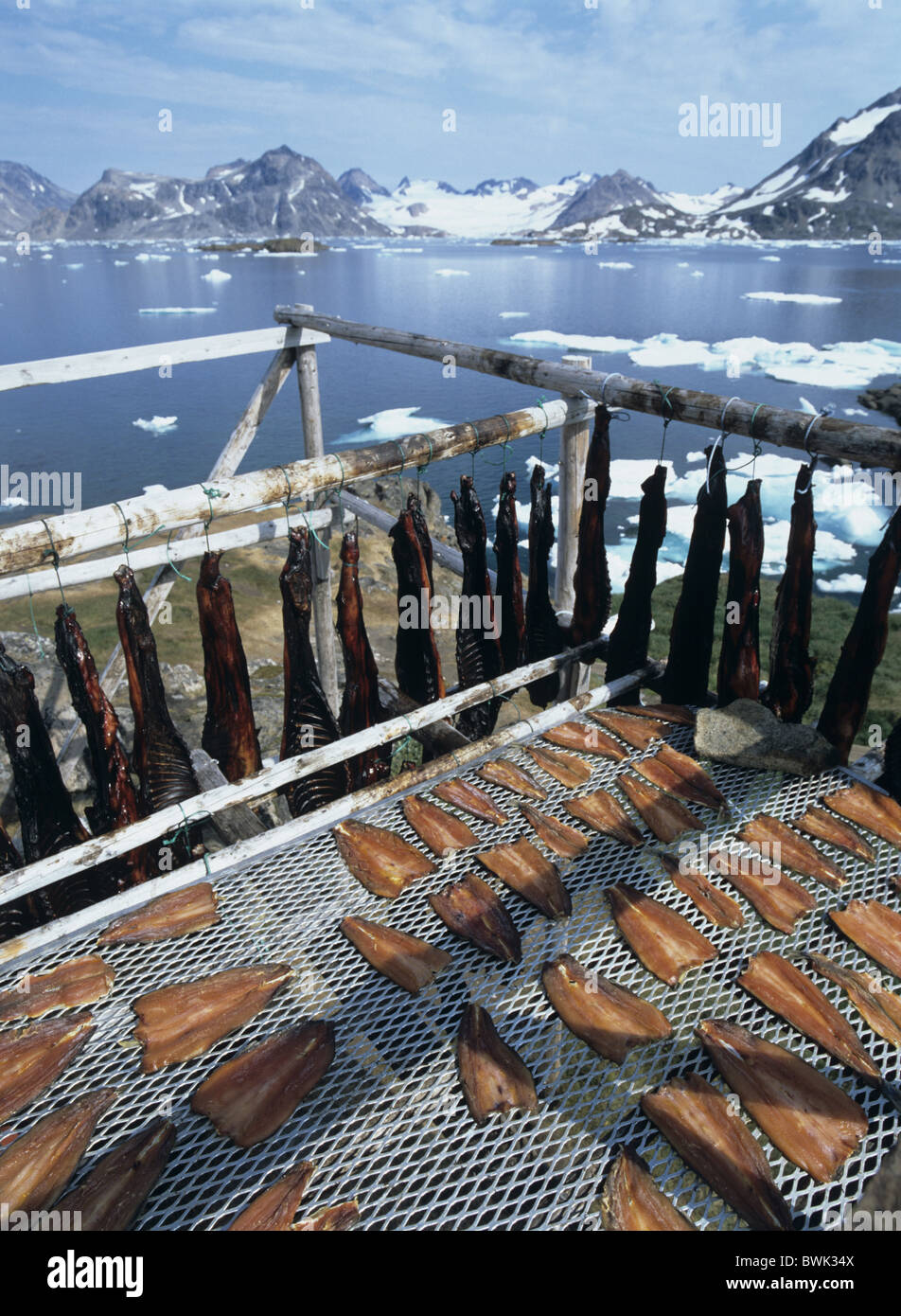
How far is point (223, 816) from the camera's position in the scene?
150 inches

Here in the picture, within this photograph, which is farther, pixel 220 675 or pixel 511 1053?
pixel 220 675

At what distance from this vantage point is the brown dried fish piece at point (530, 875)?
2.71 metres

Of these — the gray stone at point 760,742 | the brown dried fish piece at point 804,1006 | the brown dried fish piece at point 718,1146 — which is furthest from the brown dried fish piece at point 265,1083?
the gray stone at point 760,742

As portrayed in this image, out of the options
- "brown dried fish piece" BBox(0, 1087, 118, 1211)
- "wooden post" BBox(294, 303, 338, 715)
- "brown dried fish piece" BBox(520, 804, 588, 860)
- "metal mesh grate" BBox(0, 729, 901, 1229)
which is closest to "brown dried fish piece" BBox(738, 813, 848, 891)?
"metal mesh grate" BBox(0, 729, 901, 1229)

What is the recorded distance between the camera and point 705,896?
2.73m

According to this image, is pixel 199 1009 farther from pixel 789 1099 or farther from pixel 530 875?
pixel 789 1099

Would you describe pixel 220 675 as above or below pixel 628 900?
above

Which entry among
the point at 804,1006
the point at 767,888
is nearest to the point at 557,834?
the point at 767,888

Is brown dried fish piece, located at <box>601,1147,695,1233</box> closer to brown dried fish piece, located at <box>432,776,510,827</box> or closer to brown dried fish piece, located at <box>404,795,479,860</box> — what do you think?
brown dried fish piece, located at <box>404,795,479,860</box>

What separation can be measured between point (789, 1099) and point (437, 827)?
152cm
